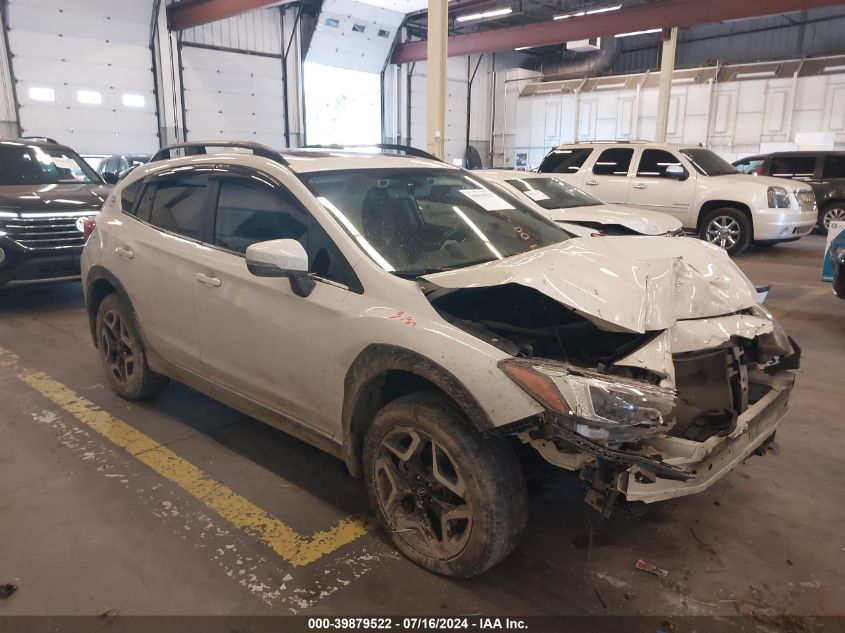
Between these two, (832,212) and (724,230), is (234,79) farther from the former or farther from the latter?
(832,212)

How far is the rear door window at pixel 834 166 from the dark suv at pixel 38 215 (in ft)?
43.4

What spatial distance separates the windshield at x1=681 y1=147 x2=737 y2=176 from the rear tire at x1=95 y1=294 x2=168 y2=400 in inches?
366

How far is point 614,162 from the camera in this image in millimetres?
10672

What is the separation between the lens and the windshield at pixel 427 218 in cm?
277

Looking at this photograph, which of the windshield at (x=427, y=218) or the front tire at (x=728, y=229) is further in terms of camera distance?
the front tire at (x=728, y=229)

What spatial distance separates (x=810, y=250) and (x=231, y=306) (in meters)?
11.9

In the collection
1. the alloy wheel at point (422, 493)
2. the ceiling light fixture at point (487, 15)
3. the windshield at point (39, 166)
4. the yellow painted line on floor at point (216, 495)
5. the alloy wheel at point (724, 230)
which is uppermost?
the ceiling light fixture at point (487, 15)

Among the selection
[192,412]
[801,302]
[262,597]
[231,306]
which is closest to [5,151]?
[192,412]

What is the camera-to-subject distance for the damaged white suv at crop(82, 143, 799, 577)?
215 centimetres

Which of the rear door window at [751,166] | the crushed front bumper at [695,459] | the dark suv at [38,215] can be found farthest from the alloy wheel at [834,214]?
the dark suv at [38,215]

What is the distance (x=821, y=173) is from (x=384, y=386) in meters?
13.5

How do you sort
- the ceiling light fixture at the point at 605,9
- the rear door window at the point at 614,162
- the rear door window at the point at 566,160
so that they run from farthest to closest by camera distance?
1. the ceiling light fixture at the point at 605,9
2. the rear door window at the point at 566,160
3. the rear door window at the point at 614,162

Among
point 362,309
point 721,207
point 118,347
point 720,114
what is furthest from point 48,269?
point 720,114

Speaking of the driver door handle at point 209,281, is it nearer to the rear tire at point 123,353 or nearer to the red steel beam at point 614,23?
the rear tire at point 123,353
